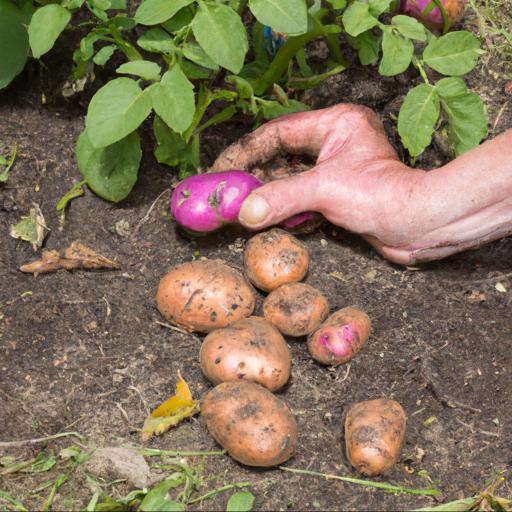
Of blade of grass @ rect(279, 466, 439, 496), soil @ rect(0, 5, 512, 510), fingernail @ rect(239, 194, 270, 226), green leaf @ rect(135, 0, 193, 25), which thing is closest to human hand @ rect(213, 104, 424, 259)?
fingernail @ rect(239, 194, 270, 226)

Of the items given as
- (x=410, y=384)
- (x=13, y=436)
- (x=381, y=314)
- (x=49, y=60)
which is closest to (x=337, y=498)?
(x=410, y=384)

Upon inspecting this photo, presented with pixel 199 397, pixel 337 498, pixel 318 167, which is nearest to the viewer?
pixel 337 498

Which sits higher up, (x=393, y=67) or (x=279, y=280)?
(x=393, y=67)

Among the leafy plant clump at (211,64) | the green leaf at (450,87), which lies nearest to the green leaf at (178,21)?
the leafy plant clump at (211,64)

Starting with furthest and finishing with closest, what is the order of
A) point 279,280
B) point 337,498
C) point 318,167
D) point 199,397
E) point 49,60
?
1. point 49,60
2. point 318,167
3. point 279,280
4. point 199,397
5. point 337,498

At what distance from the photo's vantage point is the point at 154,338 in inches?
76.9

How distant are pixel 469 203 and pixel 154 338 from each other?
864 mm

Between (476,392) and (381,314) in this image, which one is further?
(381,314)

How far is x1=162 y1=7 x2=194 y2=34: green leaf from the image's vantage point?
2078mm

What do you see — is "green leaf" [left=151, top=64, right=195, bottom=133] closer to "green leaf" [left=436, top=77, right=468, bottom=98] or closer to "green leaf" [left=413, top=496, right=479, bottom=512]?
"green leaf" [left=436, top=77, right=468, bottom=98]

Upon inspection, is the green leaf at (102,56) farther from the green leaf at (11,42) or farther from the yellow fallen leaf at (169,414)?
the yellow fallen leaf at (169,414)

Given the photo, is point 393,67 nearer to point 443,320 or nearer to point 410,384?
point 443,320

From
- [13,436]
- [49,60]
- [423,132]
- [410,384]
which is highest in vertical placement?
[423,132]

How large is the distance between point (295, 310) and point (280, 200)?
325 millimetres
